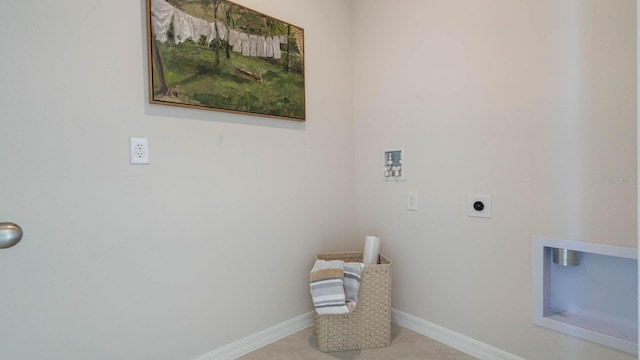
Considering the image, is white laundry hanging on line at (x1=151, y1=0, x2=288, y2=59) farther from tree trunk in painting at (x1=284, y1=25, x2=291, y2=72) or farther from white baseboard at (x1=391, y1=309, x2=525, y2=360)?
white baseboard at (x1=391, y1=309, x2=525, y2=360)

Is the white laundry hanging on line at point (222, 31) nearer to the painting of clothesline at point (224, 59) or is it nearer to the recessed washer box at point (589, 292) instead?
the painting of clothesline at point (224, 59)

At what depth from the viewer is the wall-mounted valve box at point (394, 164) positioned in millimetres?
1921

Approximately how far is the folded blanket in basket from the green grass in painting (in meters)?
0.90

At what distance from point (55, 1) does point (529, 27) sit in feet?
6.39

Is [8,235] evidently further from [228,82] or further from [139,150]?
[228,82]

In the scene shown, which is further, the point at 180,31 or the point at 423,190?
the point at 423,190

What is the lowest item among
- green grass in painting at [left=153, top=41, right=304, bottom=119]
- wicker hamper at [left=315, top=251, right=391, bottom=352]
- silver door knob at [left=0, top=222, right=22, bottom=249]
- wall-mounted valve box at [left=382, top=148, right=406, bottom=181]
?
wicker hamper at [left=315, top=251, right=391, bottom=352]

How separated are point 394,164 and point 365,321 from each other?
93 cm

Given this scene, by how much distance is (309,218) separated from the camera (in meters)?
1.98

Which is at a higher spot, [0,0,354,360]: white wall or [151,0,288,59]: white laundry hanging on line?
[151,0,288,59]: white laundry hanging on line

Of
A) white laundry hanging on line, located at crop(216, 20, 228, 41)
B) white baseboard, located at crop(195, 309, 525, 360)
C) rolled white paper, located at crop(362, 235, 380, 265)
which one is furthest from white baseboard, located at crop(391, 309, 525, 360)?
white laundry hanging on line, located at crop(216, 20, 228, 41)

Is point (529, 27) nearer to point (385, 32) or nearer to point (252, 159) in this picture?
point (385, 32)

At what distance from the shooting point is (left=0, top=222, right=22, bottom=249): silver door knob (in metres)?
0.95

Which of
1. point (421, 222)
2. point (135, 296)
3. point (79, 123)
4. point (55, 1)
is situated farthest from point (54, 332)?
point (421, 222)
